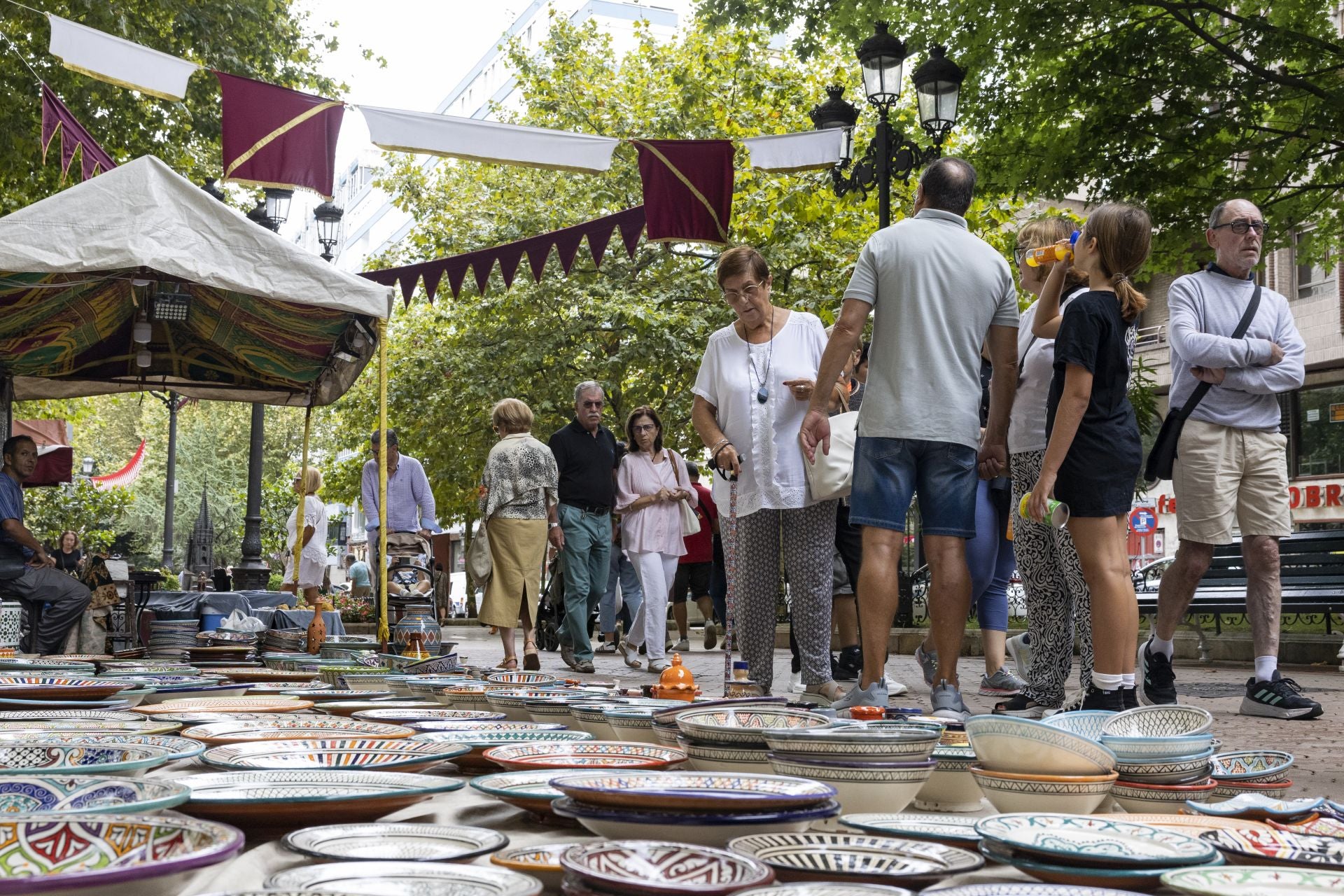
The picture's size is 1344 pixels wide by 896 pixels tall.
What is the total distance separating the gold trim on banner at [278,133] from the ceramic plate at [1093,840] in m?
8.11

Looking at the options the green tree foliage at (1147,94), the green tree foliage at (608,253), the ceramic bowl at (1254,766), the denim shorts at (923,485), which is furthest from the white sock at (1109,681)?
the green tree foliage at (608,253)

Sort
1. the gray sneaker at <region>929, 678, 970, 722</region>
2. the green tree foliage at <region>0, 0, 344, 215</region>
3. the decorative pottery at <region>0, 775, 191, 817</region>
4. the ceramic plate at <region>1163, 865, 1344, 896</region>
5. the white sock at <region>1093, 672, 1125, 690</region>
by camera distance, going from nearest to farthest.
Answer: the ceramic plate at <region>1163, 865, 1344, 896</region>, the decorative pottery at <region>0, 775, 191, 817</region>, the white sock at <region>1093, 672, 1125, 690</region>, the gray sneaker at <region>929, 678, 970, 722</region>, the green tree foliage at <region>0, 0, 344, 215</region>

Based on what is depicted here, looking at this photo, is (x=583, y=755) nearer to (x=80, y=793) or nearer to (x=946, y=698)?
(x=80, y=793)

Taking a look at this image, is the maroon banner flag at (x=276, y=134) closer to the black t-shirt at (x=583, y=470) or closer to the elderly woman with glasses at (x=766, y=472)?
the black t-shirt at (x=583, y=470)

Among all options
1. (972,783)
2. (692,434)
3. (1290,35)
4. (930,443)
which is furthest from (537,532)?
(692,434)

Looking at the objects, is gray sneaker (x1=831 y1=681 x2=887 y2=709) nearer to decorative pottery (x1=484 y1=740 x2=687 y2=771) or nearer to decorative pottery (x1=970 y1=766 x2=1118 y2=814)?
decorative pottery (x1=484 y1=740 x2=687 y2=771)

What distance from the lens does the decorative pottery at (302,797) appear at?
1525mm

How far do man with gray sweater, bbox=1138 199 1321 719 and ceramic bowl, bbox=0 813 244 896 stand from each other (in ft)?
15.5

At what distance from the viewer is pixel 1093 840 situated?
1.47 metres

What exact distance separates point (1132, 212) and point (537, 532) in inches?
223

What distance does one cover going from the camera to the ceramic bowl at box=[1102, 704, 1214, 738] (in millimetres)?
2498

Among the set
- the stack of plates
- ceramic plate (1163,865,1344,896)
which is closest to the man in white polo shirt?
the stack of plates

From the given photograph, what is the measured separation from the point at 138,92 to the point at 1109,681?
1367 centimetres

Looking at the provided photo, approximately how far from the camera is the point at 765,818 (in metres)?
1.41
